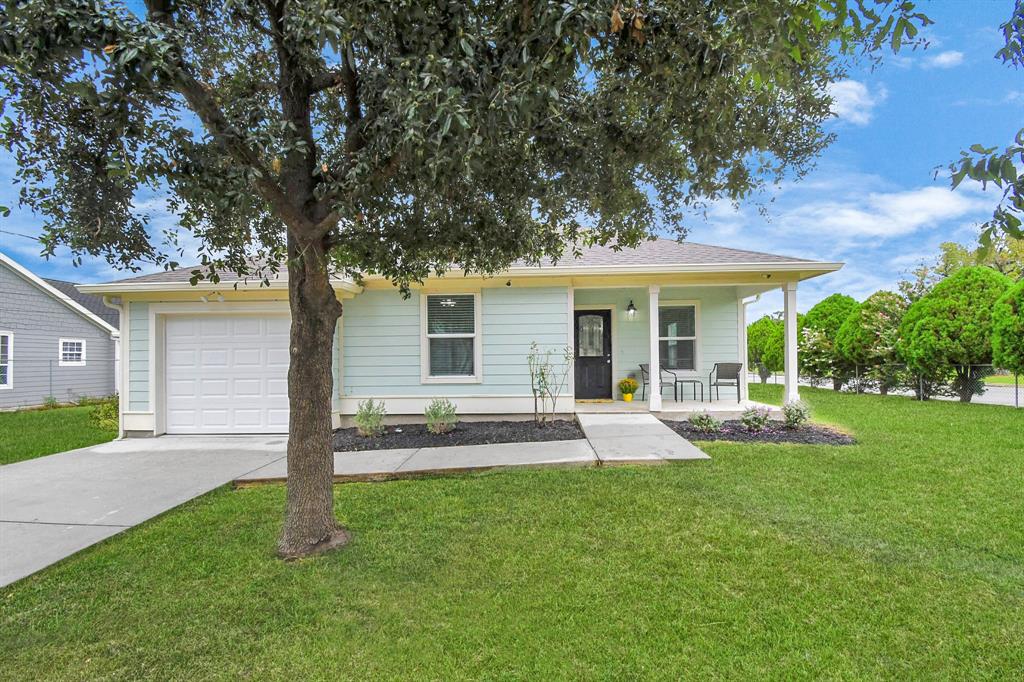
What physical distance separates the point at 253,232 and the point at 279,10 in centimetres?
203

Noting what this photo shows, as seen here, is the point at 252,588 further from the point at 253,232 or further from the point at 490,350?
the point at 490,350

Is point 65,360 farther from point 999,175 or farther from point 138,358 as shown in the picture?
point 999,175

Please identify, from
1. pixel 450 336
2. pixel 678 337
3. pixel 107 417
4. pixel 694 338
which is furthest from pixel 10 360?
pixel 694 338

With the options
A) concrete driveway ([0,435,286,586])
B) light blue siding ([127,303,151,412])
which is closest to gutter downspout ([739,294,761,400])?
concrete driveway ([0,435,286,586])

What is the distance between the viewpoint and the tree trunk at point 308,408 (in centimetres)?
325

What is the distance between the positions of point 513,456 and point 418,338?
3.31m

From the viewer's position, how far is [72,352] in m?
15.6

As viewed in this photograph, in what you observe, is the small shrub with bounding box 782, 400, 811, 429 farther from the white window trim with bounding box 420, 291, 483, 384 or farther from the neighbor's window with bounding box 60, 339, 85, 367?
the neighbor's window with bounding box 60, 339, 85, 367

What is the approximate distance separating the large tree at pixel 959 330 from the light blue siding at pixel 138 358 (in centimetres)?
1557

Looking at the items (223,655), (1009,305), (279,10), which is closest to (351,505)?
(223,655)

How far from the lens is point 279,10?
2928mm

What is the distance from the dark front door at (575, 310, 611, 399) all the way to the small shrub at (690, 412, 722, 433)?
298 cm

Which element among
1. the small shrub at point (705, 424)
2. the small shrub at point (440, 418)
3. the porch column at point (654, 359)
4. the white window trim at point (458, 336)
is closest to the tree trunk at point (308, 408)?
the small shrub at point (440, 418)

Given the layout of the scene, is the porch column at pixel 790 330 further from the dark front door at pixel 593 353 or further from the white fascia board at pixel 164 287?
the white fascia board at pixel 164 287
